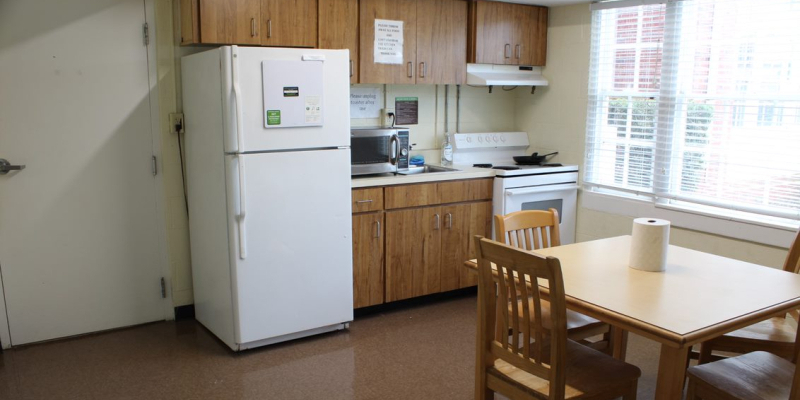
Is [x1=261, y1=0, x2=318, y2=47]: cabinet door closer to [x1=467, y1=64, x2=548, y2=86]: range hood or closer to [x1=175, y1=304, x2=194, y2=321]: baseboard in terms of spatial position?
[x1=467, y1=64, x2=548, y2=86]: range hood

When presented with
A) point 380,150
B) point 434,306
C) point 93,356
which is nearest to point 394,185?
point 380,150

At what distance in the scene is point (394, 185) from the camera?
4191 mm

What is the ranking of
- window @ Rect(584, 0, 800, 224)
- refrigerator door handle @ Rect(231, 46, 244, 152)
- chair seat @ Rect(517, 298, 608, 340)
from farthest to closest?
window @ Rect(584, 0, 800, 224), refrigerator door handle @ Rect(231, 46, 244, 152), chair seat @ Rect(517, 298, 608, 340)

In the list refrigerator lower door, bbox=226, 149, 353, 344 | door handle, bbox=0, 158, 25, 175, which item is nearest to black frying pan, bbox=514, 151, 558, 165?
refrigerator lower door, bbox=226, 149, 353, 344

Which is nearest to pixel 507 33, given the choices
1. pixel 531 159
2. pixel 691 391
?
pixel 531 159

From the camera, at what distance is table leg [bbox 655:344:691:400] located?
6.86 ft

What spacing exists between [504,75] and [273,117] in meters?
2.05

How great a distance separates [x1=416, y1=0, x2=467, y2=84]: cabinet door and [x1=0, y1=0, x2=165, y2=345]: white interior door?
1770mm

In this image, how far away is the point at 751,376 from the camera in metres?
2.42

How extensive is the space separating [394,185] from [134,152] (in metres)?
1.58

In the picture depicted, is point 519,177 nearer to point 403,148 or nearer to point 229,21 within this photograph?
point 403,148

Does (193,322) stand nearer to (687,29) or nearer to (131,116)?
(131,116)

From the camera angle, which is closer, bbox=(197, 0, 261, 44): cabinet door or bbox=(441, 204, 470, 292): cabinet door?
bbox=(197, 0, 261, 44): cabinet door

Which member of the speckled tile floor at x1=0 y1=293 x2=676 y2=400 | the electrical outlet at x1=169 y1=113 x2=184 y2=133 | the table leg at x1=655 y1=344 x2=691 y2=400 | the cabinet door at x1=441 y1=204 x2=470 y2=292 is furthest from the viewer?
the cabinet door at x1=441 y1=204 x2=470 y2=292
